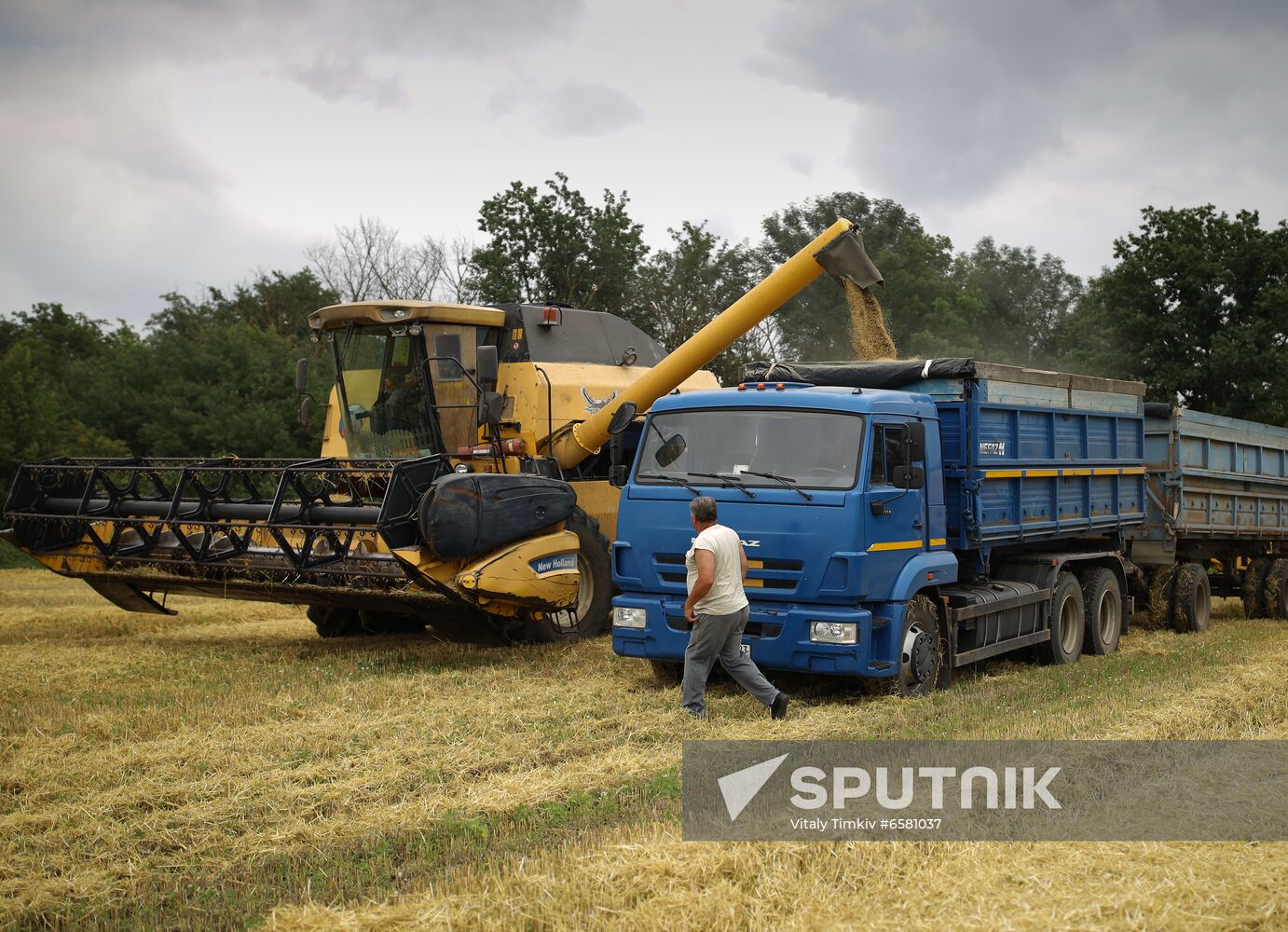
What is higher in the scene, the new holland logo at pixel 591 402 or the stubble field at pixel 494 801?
the new holland logo at pixel 591 402

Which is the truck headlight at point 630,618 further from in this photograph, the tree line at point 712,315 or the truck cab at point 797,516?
the tree line at point 712,315

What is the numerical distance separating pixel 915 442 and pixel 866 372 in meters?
1.60

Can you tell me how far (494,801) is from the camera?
6.35 m

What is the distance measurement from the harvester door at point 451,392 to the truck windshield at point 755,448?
3457 millimetres

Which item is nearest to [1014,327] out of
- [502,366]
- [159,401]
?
[159,401]

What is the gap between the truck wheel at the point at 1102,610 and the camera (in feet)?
39.6

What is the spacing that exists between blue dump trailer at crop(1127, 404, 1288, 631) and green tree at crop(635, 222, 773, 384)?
56.3 ft

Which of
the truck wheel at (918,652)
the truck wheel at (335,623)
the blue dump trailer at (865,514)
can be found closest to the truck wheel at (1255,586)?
the blue dump trailer at (865,514)

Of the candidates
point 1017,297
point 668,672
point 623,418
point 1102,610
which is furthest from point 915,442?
point 1017,297

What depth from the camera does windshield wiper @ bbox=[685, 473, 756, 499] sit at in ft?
29.0

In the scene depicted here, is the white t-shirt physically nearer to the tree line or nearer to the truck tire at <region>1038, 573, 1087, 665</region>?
the truck tire at <region>1038, 573, 1087, 665</region>

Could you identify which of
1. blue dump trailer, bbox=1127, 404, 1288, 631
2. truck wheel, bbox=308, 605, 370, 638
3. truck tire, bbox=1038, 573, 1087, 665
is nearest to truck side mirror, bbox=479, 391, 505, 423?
truck wheel, bbox=308, 605, 370, 638

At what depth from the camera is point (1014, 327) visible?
46.5m

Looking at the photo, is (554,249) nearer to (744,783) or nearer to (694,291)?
(694,291)
